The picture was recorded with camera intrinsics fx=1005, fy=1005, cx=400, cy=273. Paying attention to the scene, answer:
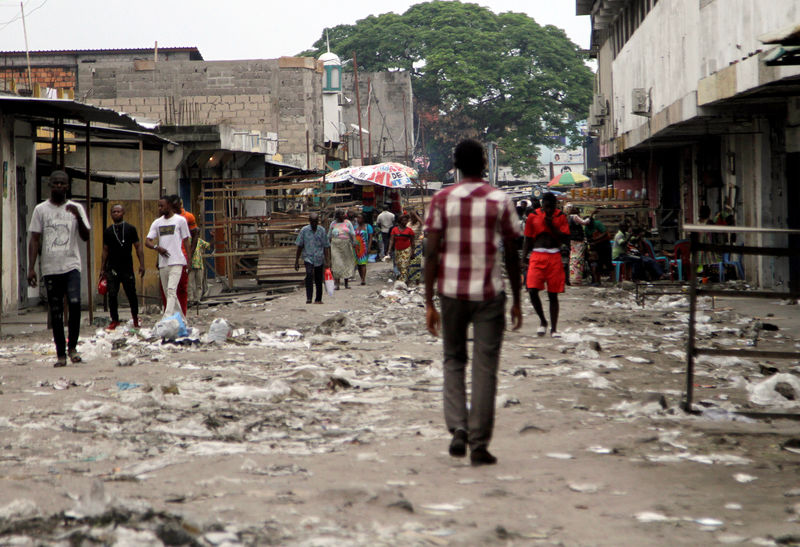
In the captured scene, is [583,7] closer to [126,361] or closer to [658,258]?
[658,258]

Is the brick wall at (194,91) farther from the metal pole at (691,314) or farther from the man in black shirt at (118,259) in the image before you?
the metal pole at (691,314)

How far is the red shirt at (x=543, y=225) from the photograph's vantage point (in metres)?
10.5

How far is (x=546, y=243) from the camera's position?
416 inches

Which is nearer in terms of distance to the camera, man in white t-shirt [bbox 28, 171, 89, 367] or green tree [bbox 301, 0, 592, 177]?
man in white t-shirt [bbox 28, 171, 89, 367]

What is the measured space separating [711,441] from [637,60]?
18105 millimetres

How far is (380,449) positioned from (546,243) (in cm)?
532

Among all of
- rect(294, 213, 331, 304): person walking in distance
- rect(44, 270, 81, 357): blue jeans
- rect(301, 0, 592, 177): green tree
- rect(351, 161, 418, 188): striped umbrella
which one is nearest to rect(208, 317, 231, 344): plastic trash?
rect(44, 270, 81, 357): blue jeans

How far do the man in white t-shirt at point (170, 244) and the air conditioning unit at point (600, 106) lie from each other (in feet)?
71.7

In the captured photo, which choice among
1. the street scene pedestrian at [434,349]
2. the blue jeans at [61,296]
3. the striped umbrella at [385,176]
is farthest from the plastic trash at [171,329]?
the striped umbrella at [385,176]

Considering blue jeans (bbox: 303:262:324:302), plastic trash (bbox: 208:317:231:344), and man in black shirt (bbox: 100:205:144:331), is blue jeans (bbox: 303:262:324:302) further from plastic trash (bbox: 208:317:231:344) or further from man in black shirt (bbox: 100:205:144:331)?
plastic trash (bbox: 208:317:231:344)

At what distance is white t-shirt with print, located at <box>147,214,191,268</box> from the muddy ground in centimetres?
116

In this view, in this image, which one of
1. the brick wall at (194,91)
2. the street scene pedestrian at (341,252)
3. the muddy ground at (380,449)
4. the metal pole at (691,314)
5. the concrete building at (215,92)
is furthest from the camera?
the brick wall at (194,91)

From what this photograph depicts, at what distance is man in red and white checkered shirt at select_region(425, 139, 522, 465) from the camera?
208 inches

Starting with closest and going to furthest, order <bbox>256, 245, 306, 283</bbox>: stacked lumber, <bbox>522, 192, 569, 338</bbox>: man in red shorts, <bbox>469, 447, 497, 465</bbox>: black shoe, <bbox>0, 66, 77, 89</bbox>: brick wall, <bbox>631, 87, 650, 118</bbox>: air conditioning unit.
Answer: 1. <bbox>469, 447, 497, 465</bbox>: black shoe
2. <bbox>522, 192, 569, 338</bbox>: man in red shorts
3. <bbox>256, 245, 306, 283</bbox>: stacked lumber
4. <bbox>631, 87, 650, 118</bbox>: air conditioning unit
5. <bbox>0, 66, 77, 89</bbox>: brick wall
